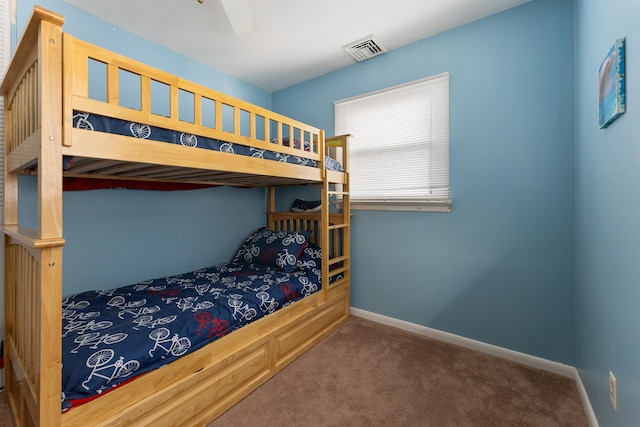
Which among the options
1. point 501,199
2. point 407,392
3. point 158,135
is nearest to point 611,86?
point 501,199

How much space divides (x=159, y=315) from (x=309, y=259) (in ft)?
4.07

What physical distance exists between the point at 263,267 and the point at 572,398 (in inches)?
85.9

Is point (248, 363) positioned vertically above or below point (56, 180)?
below

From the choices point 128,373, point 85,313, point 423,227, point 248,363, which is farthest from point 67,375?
point 423,227

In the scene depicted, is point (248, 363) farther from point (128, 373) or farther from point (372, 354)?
point (372, 354)

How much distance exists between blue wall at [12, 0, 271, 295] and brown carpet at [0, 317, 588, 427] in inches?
35.6

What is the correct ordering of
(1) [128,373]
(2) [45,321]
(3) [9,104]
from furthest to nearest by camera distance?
(3) [9,104], (1) [128,373], (2) [45,321]

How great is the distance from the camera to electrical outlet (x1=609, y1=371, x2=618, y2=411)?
1.06 metres

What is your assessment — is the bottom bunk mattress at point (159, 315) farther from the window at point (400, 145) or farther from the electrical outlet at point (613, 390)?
the electrical outlet at point (613, 390)

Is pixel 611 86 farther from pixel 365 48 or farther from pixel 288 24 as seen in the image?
pixel 288 24

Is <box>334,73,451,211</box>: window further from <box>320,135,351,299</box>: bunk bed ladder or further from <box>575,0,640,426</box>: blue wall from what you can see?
<box>575,0,640,426</box>: blue wall

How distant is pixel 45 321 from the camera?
90 centimetres

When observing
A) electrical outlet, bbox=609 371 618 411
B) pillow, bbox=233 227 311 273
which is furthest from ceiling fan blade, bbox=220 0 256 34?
electrical outlet, bbox=609 371 618 411

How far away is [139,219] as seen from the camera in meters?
2.21
